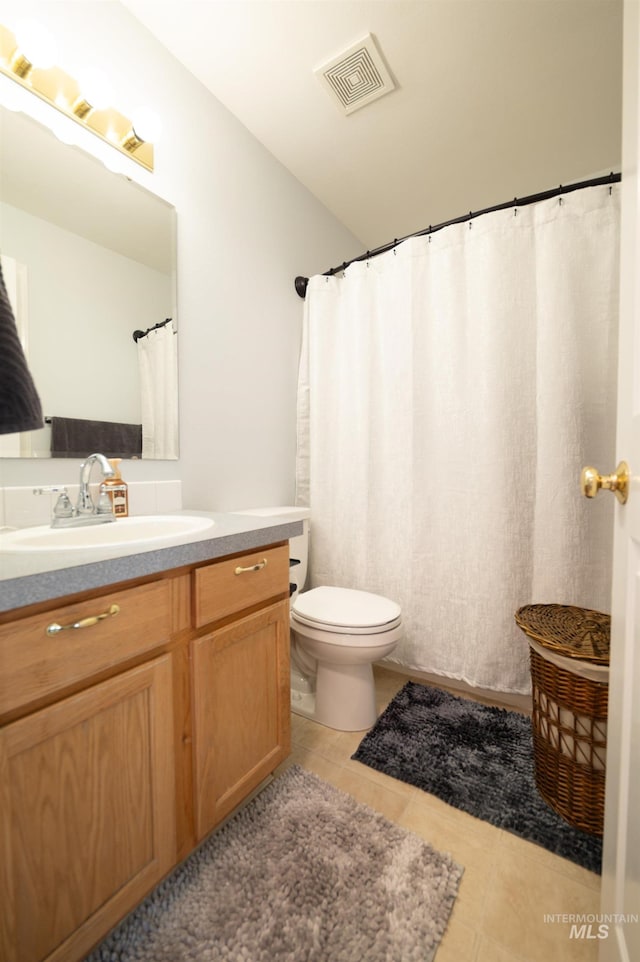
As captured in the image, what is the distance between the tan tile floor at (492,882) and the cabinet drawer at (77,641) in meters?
0.88

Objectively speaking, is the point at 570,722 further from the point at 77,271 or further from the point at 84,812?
the point at 77,271

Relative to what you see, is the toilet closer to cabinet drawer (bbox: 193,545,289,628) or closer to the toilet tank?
the toilet tank

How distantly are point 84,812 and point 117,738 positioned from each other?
12 cm

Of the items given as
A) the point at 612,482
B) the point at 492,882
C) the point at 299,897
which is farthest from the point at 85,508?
the point at 492,882

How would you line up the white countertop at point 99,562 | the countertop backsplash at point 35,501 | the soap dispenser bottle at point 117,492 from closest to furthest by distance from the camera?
1. the white countertop at point 99,562
2. the countertop backsplash at point 35,501
3. the soap dispenser bottle at point 117,492

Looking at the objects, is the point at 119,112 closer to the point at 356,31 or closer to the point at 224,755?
the point at 356,31

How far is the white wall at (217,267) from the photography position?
1.25 metres

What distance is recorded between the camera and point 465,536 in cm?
162

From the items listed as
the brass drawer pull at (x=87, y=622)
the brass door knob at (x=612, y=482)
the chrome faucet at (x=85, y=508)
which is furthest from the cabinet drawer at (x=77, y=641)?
the brass door knob at (x=612, y=482)

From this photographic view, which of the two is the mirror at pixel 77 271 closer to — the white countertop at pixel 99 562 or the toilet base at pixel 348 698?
the white countertop at pixel 99 562

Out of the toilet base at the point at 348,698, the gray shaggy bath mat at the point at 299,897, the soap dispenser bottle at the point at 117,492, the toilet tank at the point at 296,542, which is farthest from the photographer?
the toilet tank at the point at 296,542

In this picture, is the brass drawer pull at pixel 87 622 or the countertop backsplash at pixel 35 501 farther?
the countertop backsplash at pixel 35 501

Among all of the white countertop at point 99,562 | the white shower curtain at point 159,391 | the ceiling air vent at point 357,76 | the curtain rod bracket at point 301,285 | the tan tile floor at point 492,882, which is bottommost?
the tan tile floor at point 492,882

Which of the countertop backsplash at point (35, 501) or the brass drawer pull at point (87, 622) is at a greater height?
the countertop backsplash at point (35, 501)
